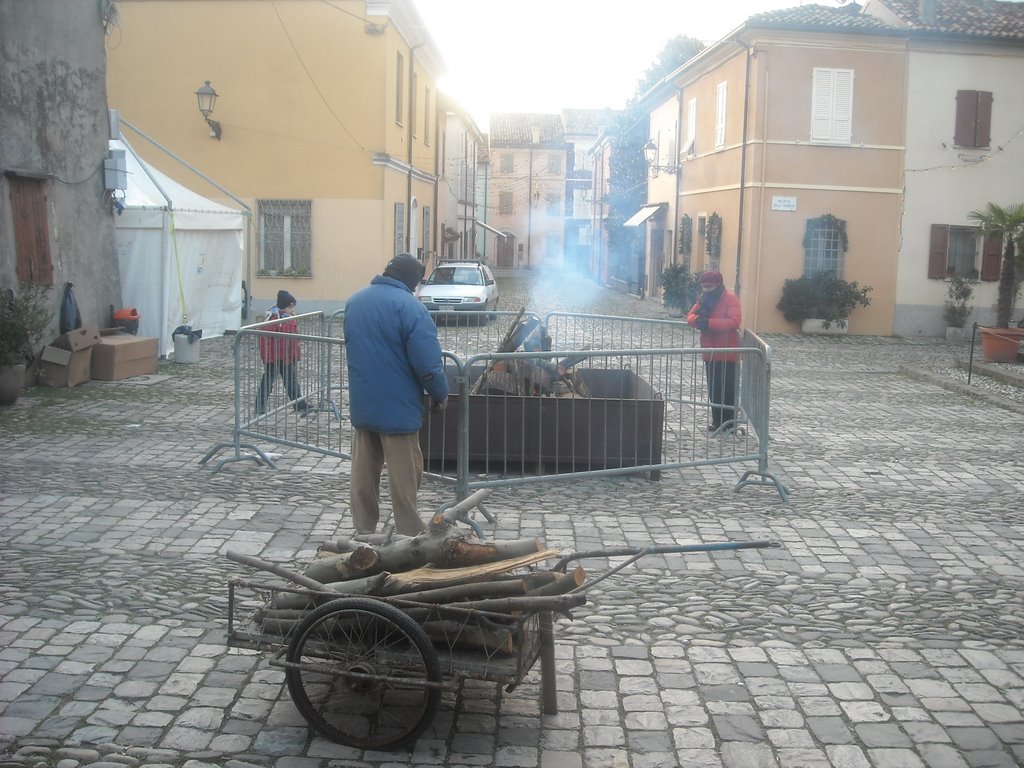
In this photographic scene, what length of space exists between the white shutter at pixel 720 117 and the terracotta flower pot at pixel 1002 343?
10.8m

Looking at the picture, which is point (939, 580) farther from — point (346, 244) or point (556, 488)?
point (346, 244)

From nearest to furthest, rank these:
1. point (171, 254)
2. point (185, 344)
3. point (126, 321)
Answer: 1. point (126, 321)
2. point (185, 344)
3. point (171, 254)

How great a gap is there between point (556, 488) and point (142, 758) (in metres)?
5.00

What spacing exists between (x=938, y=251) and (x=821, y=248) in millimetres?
2544

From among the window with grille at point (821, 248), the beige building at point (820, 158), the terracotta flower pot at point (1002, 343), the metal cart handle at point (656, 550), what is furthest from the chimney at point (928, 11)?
the metal cart handle at point (656, 550)

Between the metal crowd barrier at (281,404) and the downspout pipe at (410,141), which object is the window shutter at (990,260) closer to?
the downspout pipe at (410,141)

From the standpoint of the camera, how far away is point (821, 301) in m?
24.1

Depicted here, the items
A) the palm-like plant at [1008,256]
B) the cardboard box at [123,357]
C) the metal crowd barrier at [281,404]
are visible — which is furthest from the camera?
the palm-like plant at [1008,256]

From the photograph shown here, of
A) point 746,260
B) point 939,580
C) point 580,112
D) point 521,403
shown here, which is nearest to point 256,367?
point 521,403

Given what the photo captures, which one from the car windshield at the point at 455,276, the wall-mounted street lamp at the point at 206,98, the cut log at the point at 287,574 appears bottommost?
the cut log at the point at 287,574

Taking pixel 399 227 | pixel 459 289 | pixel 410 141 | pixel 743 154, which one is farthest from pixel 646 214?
pixel 459 289

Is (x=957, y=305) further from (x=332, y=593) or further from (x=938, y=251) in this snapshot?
(x=332, y=593)

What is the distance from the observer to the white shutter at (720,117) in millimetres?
27203

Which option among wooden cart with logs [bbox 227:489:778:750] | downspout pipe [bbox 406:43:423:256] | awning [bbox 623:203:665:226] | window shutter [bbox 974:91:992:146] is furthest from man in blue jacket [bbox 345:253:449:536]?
awning [bbox 623:203:665:226]
